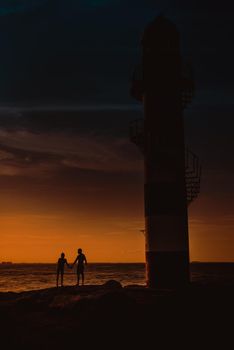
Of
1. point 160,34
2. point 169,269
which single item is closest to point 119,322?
point 169,269

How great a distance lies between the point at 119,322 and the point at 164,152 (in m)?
10.5

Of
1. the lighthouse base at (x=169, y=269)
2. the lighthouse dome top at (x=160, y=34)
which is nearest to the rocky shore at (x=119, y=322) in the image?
the lighthouse base at (x=169, y=269)

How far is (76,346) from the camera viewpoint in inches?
487

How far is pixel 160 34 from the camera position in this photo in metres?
23.3

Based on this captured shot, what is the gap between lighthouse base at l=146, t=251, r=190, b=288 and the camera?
70.6 feet

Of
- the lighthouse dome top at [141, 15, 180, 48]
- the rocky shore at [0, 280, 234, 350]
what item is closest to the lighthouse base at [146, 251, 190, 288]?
the rocky shore at [0, 280, 234, 350]

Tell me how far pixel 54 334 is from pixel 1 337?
1.80 meters

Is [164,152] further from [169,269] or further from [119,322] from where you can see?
[119,322]

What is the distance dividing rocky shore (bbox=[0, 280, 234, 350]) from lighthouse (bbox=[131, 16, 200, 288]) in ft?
10.3

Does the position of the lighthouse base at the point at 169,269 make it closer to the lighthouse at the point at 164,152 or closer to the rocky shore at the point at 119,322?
the lighthouse at the point at 164,152

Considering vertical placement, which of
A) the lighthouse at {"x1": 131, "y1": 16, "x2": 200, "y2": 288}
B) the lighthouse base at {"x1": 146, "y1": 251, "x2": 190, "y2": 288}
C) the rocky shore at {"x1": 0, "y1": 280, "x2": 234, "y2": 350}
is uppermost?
the lighthouse at {"x1": 131, "y1": 16, "x2": 200, "y2": 288}

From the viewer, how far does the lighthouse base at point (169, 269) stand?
21.5 metres

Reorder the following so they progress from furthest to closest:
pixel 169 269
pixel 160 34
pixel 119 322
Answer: pixel 160 34, pixel 169 269, pixel 119 322

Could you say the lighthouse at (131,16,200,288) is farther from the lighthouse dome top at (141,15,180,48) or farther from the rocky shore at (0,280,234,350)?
the rocky shore at (0,280,234,350)
